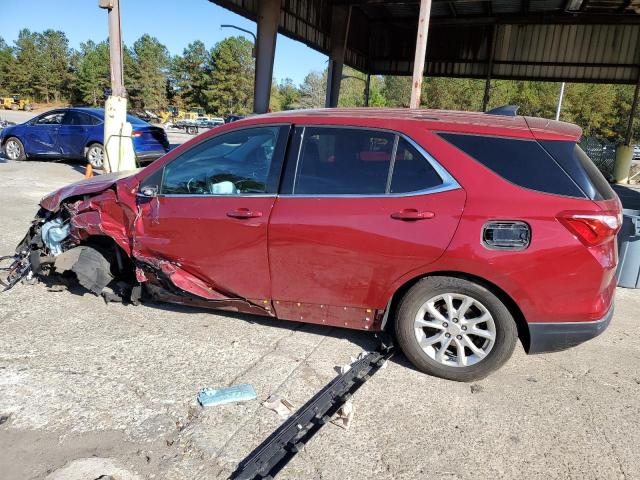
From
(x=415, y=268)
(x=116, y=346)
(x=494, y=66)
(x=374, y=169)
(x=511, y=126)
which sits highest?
(x=494, y=66)

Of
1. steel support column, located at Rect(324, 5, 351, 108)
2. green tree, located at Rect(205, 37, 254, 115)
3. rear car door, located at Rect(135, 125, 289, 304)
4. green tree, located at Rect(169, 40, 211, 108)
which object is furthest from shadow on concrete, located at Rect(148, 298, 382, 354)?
green tree, located at Rect(169, 40, 211, 108)

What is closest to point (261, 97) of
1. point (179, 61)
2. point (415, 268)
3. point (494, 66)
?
point (494, 66)

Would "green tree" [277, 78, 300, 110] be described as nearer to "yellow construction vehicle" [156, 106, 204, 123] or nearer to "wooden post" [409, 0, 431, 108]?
"yellow construction vehicle" [156, 106, 204, 123]

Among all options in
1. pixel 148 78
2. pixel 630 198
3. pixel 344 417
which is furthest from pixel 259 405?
pixel 148 78

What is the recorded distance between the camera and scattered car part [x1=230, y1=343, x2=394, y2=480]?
239 cm

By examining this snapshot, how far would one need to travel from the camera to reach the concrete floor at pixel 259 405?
2.46 m

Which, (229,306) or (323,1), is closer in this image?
(229,306)

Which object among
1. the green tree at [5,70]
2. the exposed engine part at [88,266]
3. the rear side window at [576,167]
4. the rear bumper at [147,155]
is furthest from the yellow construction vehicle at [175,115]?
the rear side window at [576,167]

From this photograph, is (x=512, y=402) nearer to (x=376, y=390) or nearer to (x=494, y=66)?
(x=376, y=390)

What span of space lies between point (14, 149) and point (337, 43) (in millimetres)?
11512

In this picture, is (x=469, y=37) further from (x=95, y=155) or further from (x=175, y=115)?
(x=175, y=115)

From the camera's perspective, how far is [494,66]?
2188 centimetres

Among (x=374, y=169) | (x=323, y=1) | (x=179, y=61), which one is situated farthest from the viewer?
(x=179, y=61)

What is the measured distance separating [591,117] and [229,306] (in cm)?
5756
